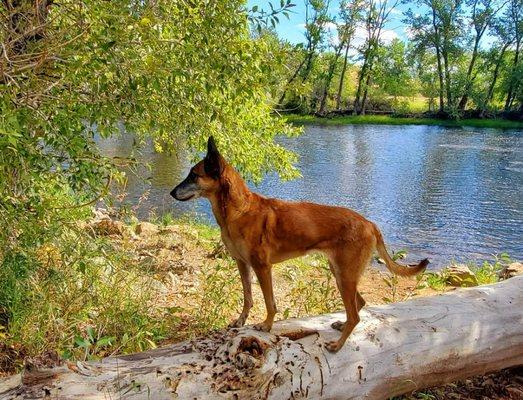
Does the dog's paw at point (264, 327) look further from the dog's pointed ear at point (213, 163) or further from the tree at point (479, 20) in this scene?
the tree at point (479, 20)

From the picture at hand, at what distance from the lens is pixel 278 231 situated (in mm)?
4570

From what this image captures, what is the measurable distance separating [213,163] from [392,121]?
166ft

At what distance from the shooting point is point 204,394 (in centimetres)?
345

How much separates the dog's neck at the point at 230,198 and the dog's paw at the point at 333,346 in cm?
139

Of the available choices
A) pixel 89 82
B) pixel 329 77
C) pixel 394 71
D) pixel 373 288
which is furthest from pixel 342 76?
pixel 89 82

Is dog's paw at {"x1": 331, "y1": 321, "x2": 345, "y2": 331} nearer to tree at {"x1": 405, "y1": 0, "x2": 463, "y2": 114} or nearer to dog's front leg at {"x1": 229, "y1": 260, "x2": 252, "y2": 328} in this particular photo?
dog's front leg at {"x1": 229, "y1": 260, "x2": 252, "y2": 328}

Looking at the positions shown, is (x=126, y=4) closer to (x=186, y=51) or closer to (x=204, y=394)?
(x=186, y=51)

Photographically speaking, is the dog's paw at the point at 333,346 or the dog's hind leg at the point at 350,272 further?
the dog's hind leg at the point at 350,272

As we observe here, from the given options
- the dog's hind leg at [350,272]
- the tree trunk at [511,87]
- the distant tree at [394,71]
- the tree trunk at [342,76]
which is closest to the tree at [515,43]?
the tree trunk at [511,87]

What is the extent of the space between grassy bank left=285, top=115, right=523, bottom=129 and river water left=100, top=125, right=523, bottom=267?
13.2 metres

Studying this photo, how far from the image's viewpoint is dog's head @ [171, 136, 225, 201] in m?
4.66

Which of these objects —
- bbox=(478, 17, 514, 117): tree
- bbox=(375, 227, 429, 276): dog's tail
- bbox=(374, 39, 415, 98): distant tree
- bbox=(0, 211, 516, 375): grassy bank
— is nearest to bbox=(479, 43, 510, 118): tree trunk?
bbox=(478, 17, 514, 117): tree

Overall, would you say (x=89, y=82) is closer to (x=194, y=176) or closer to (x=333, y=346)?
(x=194, y=176)

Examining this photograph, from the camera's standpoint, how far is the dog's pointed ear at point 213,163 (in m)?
4.60
